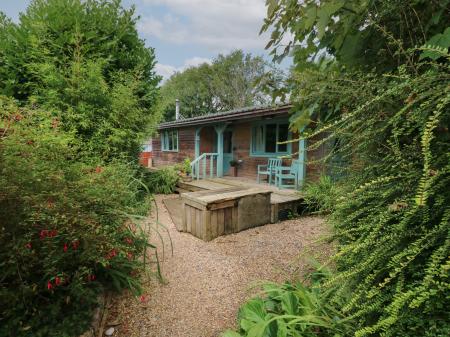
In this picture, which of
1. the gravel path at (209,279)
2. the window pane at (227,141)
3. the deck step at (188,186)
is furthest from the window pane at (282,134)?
the gravel path at (209,279)

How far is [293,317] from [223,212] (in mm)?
2710

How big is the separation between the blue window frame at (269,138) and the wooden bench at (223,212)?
3783 millimetres

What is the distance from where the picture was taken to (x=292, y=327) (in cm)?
157

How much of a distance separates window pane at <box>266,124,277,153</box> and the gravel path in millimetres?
4665

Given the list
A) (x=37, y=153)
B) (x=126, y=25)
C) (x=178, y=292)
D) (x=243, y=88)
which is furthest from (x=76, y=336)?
(x=243, y=88)

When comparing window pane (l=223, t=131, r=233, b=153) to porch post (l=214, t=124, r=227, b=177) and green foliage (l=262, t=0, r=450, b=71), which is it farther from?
green foliage (l=262, t=0, r=450, b=71)

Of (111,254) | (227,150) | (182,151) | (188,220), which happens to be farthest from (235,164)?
(111,254)

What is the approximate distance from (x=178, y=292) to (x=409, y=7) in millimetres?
2885

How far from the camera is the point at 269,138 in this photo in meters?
8.82

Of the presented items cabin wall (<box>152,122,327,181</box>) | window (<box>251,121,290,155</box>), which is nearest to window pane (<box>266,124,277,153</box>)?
window (<box>251,121,290,155</box>)

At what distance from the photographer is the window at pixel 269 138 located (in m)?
8.35

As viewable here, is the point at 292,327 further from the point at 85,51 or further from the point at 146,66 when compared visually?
the point at 146,66

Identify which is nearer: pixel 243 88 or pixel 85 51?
pixel 85 51

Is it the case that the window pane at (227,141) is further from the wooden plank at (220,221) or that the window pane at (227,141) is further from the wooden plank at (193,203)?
the wooden plank at (220,221)
